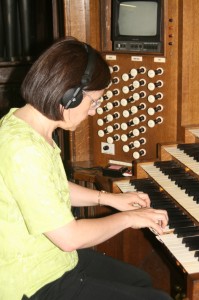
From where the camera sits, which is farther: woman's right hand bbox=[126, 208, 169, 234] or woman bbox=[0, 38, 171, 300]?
woman's right hand bbox=[126, 208, 169, 234]

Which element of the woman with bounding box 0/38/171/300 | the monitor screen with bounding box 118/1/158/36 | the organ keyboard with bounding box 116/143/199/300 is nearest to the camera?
the woman with bounding box 0/38/171/300

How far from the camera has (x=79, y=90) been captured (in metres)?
1.29

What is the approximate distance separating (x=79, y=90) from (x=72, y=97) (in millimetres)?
32

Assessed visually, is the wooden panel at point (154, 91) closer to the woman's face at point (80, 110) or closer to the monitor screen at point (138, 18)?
the monitor screen at point (138, 18)

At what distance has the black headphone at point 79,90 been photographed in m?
1.27

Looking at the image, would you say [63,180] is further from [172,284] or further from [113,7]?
[172,284]

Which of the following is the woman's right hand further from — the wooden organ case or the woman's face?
the wooden organ case

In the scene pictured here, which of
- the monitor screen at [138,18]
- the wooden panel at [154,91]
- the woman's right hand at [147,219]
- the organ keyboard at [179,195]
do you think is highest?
the monitor screen at [138,18]

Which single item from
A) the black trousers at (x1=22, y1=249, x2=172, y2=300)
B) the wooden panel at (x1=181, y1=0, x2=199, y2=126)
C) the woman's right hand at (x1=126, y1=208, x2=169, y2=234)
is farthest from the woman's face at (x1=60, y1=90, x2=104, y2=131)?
the wooden panel at (x1=181, y1=0, x2=199, y2=126)

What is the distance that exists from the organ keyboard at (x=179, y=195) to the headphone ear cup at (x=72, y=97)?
0.63 m

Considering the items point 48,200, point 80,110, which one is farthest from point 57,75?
point 48,200

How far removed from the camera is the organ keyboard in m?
1.46

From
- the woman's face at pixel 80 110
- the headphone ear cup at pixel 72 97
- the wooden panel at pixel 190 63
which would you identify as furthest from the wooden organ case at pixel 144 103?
the headphone ear cup at pixel 72 97

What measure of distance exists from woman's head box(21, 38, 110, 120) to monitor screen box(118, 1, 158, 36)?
111 cm
